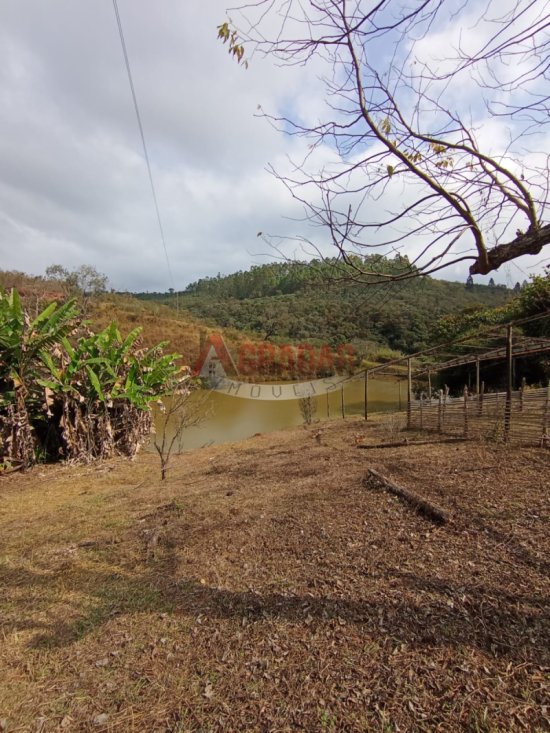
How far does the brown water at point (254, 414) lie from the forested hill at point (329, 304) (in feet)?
11.3

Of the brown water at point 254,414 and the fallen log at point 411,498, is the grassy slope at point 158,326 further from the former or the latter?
the fallen log at point 411,498

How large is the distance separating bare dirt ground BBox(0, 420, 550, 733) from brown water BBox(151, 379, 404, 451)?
24.9ft

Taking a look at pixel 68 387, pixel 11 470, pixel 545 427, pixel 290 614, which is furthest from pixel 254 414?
pixel 290 614

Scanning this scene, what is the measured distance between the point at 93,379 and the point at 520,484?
20.5 ft

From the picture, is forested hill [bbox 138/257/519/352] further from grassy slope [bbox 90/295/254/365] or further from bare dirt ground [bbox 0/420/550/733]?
grassy slope [bbox 90/295/254/365]

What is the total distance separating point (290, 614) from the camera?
77.8 inches

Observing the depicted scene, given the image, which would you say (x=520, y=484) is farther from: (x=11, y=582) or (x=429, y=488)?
(x=11, y=582)

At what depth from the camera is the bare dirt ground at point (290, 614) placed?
145 centimetres

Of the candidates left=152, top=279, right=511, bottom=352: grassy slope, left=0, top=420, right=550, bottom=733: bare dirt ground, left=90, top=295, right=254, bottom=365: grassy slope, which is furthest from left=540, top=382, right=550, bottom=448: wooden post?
left=90, top=295, right=254, bottom=365: grassy slope

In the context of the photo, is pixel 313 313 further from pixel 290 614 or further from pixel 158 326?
pixel 290 614

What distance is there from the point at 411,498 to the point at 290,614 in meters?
1.62

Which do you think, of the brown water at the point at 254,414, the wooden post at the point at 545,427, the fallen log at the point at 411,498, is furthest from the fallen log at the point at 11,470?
the wooden post at the point at 545,427

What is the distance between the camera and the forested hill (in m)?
2.00

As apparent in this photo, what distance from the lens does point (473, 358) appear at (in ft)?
24.9
